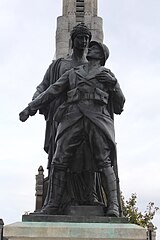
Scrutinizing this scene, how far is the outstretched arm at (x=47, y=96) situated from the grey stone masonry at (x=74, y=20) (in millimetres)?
23844

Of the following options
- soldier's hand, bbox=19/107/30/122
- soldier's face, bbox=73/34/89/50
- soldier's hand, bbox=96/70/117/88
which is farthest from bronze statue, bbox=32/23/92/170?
soldier's hand, bbox=96/70/117/88

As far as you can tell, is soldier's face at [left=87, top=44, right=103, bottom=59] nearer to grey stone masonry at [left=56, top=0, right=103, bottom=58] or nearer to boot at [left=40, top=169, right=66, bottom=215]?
boot at [left=40, top=169, right=66, bottom=215]

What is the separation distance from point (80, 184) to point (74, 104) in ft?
3.79

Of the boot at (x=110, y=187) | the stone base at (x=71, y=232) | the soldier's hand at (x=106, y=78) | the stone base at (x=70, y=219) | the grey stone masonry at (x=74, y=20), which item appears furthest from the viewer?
the grey stone masonry at (x=74, y=20)

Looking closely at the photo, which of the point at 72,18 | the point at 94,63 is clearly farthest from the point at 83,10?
the point at 94,63

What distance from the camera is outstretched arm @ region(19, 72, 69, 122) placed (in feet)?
23.0

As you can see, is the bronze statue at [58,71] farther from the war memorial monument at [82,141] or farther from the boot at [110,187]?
the boot at [110,187]

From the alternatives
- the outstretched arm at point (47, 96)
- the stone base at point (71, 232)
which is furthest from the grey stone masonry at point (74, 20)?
the stone base at point (71, 232)

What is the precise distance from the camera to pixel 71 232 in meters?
5.89

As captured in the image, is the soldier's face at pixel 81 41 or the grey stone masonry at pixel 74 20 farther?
the grey stone masonry at pixel 74 20

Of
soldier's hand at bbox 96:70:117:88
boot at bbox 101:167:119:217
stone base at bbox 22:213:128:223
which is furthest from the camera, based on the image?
soldier's hand at bbox 96:70:117:88

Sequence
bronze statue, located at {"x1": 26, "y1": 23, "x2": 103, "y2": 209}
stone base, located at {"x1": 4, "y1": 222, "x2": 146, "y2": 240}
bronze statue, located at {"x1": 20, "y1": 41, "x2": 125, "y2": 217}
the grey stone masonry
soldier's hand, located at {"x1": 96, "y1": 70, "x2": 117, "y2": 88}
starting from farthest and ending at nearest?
1. the grey stone masonry
2. soldier's hand, located at {"x1": 96, "y1": 70, "x2": 117, "y2": 88}
3. bronze statue, located at {"x1": 26, "y1": 23, "x2": 103, "y2": 209}
4. bronze statue, located at {"x1": 20, "y1": 41, "x2": 125, "y2": 217}
5. stone base, located at {"x1": 4, "y1": 222, "x2": 146, "y2": 240}

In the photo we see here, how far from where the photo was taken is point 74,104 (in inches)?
273

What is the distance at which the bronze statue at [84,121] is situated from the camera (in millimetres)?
6711
